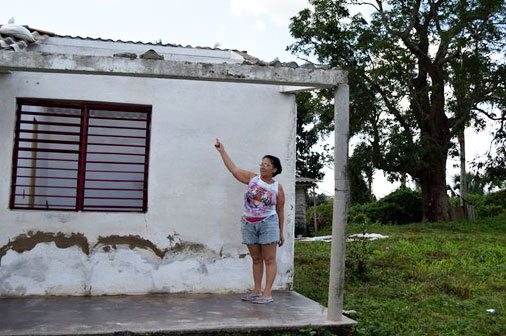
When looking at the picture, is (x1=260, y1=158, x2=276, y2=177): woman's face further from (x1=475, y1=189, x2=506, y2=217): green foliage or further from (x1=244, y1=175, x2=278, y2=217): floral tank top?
(x1=475, y1=189, x2=506, y2=217): green foliage

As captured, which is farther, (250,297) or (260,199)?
(250,297)

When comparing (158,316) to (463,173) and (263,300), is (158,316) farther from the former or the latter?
(463,173)

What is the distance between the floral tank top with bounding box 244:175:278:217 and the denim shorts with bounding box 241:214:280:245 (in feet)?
0.24

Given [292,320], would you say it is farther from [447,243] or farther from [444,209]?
[444,209]

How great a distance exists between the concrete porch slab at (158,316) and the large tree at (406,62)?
474 inches

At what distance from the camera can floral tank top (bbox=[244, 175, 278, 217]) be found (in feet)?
18.3

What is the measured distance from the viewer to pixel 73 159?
26.9 feet

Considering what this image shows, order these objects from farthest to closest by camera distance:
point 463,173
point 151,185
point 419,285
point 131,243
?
point 463,173, point 419,285, point 151,185, point 131,243

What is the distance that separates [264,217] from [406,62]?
12.8m

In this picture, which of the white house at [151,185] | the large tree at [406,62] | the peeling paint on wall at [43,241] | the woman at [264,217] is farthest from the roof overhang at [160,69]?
the large tree at [406,62]

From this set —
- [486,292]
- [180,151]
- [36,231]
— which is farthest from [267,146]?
[486,292]

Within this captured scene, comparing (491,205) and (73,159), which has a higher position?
(73,159)

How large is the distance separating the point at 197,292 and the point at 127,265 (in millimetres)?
846

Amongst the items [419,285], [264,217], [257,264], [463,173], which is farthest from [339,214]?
[463,173]
